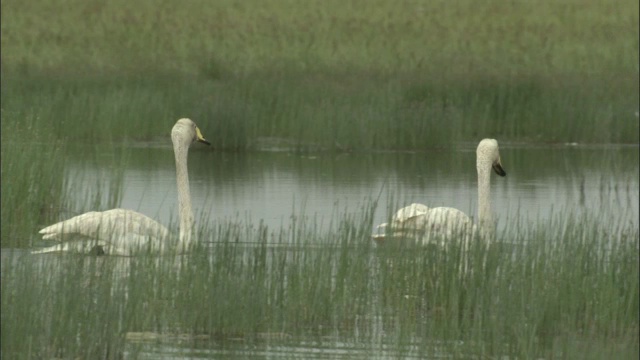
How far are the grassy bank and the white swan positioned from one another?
53cm

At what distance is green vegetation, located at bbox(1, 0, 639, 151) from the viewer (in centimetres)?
2044

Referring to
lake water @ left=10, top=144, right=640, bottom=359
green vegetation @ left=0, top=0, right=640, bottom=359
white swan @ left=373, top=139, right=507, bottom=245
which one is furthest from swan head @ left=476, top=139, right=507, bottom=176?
green vegetation @ left=0, top=0, right=640, bottom=359

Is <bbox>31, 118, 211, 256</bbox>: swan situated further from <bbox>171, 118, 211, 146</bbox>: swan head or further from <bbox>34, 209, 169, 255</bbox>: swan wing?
<bbox>171, 118, 211, 146</bbox>: swan head

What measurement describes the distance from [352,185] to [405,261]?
283 inches

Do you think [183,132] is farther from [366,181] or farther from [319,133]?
[319,133]

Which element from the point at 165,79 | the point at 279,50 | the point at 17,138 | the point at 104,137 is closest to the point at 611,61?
the point at 279,50

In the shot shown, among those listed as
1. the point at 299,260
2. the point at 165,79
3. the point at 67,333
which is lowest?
the point at 67,333

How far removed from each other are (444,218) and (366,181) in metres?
5.58

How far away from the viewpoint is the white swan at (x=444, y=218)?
10320 mm

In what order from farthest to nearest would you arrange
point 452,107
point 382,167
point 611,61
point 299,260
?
point 611,61 → point 452,107 → point 382,167 → point 299,260

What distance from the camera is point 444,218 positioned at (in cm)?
1146

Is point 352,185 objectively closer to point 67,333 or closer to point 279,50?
point 67,333

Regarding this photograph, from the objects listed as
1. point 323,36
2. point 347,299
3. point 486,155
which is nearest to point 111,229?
point 347,299

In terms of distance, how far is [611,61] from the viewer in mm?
28031
